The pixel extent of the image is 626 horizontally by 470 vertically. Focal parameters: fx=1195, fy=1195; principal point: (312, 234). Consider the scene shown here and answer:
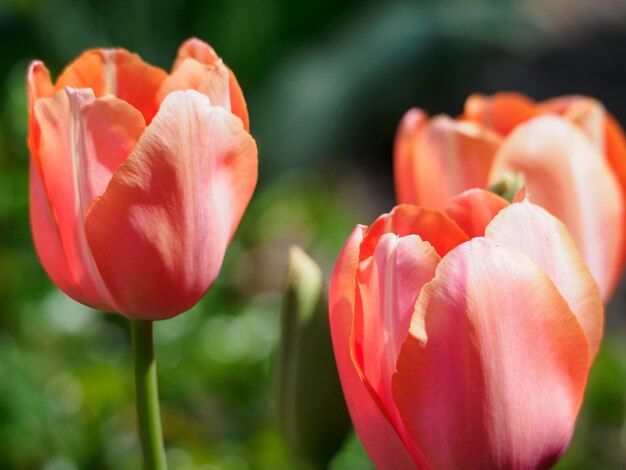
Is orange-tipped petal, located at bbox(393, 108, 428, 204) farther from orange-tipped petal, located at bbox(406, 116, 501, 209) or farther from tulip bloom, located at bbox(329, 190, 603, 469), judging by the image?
tulip bloom, located at bbox(329, 190, 603, 469)

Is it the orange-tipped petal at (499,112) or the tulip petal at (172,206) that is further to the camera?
the orange-tipped petal at (499,112)

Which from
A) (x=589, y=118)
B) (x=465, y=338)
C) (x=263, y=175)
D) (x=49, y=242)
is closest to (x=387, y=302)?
(x=465, y=338)

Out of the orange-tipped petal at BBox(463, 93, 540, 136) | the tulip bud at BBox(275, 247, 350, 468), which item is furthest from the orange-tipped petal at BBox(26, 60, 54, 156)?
the orange-tipped petal at BBox(463, 93, 540, 136)

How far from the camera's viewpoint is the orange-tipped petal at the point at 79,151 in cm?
41

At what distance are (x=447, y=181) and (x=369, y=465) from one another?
37 cm

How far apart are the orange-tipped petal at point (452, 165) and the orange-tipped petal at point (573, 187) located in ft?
0.04

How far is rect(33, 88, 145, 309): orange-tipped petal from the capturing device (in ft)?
1.36

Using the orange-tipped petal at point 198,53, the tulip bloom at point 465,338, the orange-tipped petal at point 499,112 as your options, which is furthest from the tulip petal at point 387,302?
the orange-tipped petal at point 499,112

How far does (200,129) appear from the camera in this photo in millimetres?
403

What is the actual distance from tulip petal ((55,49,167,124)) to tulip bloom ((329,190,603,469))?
114 millimetres

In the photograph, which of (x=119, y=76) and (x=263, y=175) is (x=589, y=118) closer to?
(x=119, y=76)

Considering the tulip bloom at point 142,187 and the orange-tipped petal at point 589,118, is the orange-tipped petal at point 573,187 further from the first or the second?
the tulip bloom at point 142,187

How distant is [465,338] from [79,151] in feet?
0.49

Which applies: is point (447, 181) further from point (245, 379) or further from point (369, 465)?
point (245, 379)
